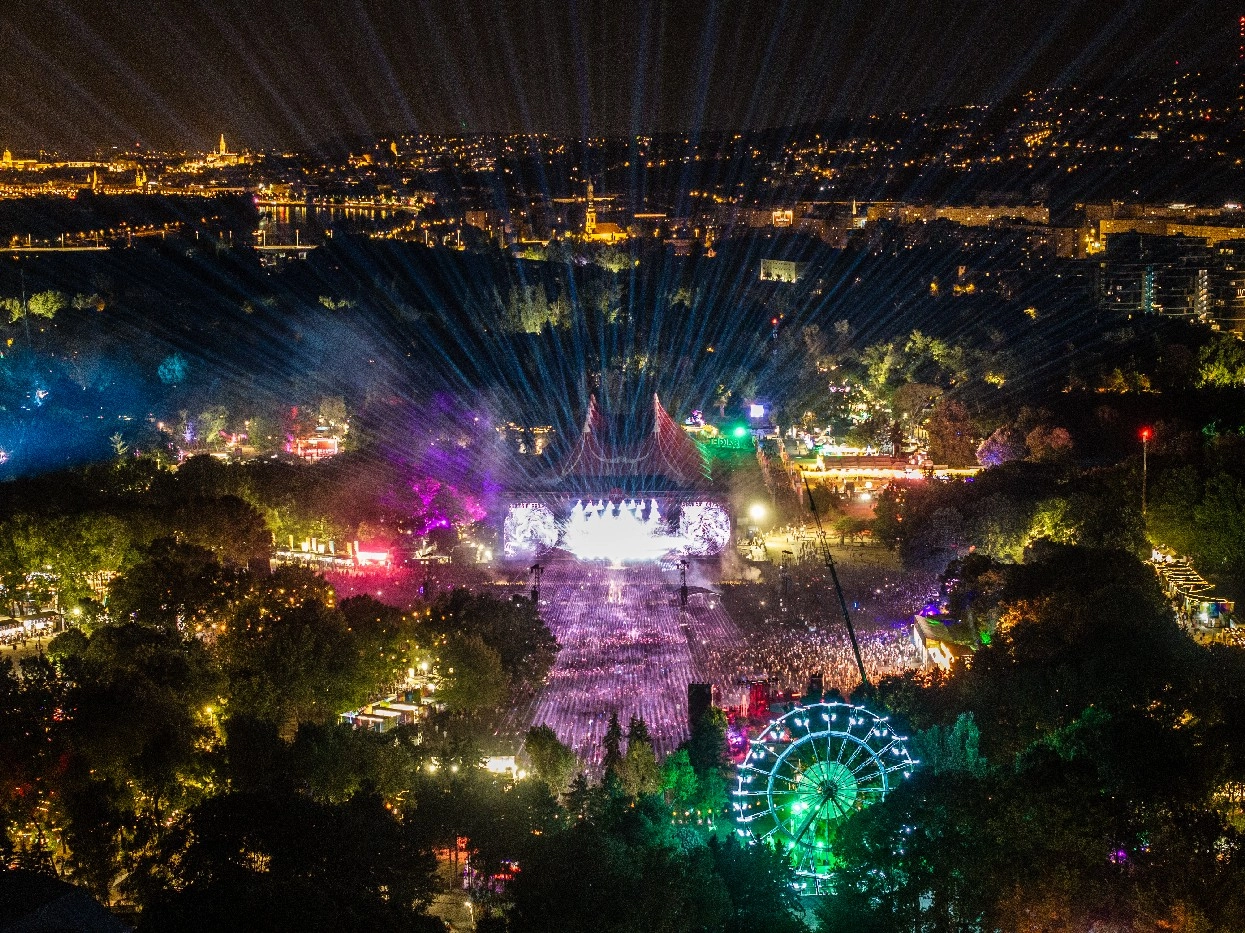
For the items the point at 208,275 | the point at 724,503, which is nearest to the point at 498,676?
the point at 724,503

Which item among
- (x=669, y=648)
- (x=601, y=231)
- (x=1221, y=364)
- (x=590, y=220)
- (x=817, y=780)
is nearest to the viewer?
(x=817, y=780)

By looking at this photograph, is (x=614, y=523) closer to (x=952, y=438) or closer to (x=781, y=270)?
(x=952, y=438)

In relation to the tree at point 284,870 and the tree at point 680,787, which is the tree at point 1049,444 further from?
the tree at point 284,870

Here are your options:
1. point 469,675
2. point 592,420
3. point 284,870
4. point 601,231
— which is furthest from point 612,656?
point 601,231

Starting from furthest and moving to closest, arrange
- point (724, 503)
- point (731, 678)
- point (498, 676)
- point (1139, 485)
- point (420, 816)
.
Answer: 1. point (724, 503)
2. point (1139, 485)
3. point (731, 678)
4. point (498, 676)
5. point (420, 816)

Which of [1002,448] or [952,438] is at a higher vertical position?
[952,438]

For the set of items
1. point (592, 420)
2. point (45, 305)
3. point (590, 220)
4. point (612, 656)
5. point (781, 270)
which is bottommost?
point (612, 656)

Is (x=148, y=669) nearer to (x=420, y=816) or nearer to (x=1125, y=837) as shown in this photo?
(x=420, y=816)

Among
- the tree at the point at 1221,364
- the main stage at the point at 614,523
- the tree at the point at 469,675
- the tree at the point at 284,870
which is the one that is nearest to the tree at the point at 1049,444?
the tree at the point at 1221,364
